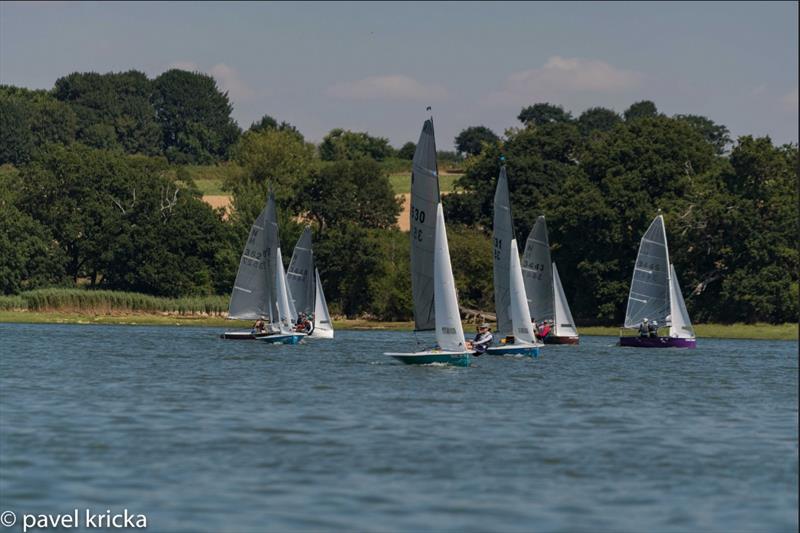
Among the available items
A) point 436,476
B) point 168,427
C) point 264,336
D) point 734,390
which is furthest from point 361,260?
point 436,476

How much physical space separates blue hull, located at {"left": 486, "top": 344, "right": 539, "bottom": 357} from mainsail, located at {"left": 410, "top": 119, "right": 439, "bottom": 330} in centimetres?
1176

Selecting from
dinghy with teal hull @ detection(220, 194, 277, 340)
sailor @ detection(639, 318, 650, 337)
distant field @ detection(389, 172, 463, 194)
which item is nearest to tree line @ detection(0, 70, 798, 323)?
sailor @ detection(639, 318, 650, 337)

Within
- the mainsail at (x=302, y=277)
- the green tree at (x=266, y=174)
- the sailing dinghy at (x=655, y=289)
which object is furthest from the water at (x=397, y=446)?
the green tree at (x=266, y=174)

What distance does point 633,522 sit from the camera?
26.8m

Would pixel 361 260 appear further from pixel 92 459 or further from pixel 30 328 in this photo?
pixel 92 459

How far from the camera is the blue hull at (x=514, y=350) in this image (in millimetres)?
71438

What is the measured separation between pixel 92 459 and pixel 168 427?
6.38 metres

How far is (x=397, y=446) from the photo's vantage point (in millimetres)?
35969

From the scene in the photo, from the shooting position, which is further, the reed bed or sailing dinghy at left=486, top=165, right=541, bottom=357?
the reed bed

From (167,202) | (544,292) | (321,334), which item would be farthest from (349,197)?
(544,292)

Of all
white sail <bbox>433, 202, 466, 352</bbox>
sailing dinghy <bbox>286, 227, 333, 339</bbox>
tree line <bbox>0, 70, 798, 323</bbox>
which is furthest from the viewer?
tree line <bbox>0, 70, 798, 323</bbox>

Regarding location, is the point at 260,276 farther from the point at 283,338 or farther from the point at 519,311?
the point at 519,311

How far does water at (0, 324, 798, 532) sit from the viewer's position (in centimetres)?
2747

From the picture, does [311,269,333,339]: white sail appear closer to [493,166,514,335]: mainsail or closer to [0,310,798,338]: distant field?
[493,166,514,335]: mainsail
